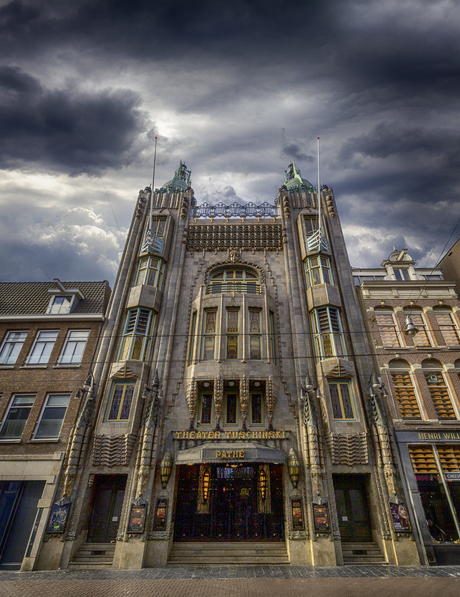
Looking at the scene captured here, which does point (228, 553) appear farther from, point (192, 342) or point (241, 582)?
point (192, 342)

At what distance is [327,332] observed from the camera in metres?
21.9

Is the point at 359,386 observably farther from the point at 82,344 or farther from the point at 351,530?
the point at 82,344

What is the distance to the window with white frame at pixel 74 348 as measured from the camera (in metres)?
22.5

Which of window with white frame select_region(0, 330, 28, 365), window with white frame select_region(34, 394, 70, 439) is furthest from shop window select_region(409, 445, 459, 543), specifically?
window with white frame select_region(0, 330, 28, 365)

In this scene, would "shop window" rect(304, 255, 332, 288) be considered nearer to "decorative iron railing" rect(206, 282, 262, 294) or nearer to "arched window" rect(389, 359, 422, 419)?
"decorative iron railing" rect(206, 282, 262, 294)

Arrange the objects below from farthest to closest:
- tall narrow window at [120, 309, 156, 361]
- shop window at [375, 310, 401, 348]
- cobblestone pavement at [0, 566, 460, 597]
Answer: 1. shop window at [375, 310, 401, 348]
2. tall narrow window at [120, 309, 156, 361]
3. cobblestone pavement at [0, 566, 460, 597]

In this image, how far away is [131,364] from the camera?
2086 centimetres

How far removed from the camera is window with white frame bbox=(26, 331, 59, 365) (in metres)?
22.6

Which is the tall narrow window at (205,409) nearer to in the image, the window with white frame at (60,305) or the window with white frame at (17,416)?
the window with white frame at (17,416)

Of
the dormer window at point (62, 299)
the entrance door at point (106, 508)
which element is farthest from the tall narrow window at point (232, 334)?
the dormer window at point (62, 299)

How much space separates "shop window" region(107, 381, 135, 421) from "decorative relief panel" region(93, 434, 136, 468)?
3.83 feet

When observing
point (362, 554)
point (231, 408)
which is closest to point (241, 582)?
point (362, 554)

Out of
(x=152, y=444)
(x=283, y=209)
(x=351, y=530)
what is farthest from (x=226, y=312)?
(x=351, y=530)

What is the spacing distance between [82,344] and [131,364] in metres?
5.08
